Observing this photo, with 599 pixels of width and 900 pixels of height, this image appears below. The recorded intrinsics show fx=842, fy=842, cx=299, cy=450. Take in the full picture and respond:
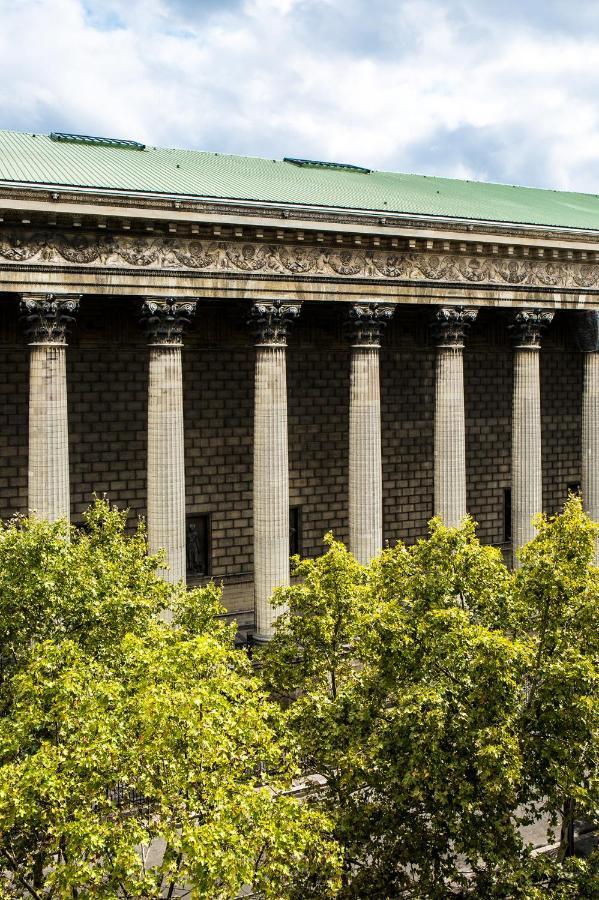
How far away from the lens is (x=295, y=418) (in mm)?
36812

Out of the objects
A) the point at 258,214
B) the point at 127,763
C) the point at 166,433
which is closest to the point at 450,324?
the point at 258,214

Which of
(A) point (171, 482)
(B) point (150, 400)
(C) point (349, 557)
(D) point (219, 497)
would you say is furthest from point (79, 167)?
(C) point (349, 557)

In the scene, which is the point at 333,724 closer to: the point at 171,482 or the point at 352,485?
the point at 171,482

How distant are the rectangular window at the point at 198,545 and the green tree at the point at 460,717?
1539cm

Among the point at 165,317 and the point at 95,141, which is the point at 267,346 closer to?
the point at 165,317

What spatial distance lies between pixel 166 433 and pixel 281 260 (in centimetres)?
733

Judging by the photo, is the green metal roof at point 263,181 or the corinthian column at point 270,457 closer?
the green metal roof at point 263,181

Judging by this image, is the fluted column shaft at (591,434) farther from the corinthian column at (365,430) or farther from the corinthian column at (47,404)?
the corinthian column at (47,404)

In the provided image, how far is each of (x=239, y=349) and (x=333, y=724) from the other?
65.7ft

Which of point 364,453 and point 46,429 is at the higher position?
point 46,429

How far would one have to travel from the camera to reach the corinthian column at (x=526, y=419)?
34.6m

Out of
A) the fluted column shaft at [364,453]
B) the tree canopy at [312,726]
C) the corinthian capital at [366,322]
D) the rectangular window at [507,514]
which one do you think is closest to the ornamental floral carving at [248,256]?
the corinthian capital at [366,322]

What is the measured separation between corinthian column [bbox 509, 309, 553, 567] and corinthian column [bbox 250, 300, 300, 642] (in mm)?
10346

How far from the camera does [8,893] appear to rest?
1377 cm
